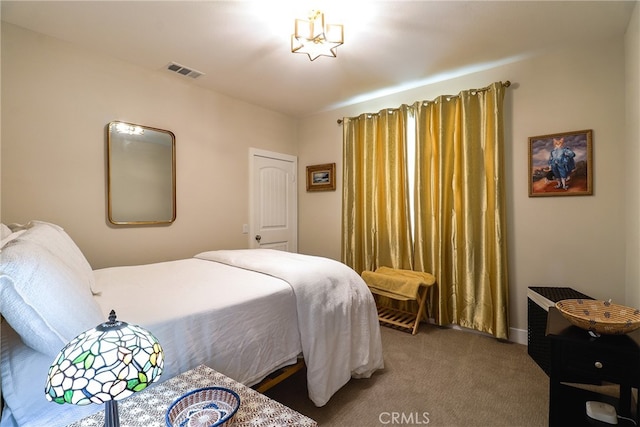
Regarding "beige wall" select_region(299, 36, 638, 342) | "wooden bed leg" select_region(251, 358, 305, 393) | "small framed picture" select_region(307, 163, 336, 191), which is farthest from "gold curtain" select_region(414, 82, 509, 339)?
"wooden bed leg" select_region(251, 358, 305, 393)

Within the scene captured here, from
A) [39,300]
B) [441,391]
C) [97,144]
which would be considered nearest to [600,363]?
[441,391]

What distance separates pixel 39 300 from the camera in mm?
976

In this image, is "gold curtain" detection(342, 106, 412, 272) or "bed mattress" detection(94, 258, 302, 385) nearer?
"bed mattress" detection(94, 258, 302, 385)

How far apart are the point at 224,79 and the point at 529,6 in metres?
2.72

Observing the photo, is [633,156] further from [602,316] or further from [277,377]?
[277,377]

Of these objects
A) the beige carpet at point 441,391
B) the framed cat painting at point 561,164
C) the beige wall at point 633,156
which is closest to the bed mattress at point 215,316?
the beige carpet at point 441,391

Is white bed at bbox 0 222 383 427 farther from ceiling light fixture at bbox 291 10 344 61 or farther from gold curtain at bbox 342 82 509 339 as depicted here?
ceiling light fixture at bbox 291 10 344 61

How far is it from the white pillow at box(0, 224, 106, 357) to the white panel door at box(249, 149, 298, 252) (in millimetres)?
2795

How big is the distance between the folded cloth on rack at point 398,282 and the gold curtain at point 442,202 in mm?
163

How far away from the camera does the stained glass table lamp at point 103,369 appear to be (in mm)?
667

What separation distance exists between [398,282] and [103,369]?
270 centimetres

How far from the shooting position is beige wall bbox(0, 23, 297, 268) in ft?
7.34

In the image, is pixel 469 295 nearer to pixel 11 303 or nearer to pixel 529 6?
pixel 529 6

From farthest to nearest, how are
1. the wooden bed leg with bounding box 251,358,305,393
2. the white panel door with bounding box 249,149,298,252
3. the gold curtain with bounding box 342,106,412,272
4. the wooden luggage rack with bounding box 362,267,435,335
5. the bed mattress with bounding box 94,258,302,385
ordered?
the white panel door with bounding box 249,149,298,252
the gold curtain with bounding box 342,106,412,272
the wooden luggage rack with bounding box 362,267,435,335
the wooden bed leg with bounding box 251,358,305,393
the bed mattress with bounding box 94,258,302,385
